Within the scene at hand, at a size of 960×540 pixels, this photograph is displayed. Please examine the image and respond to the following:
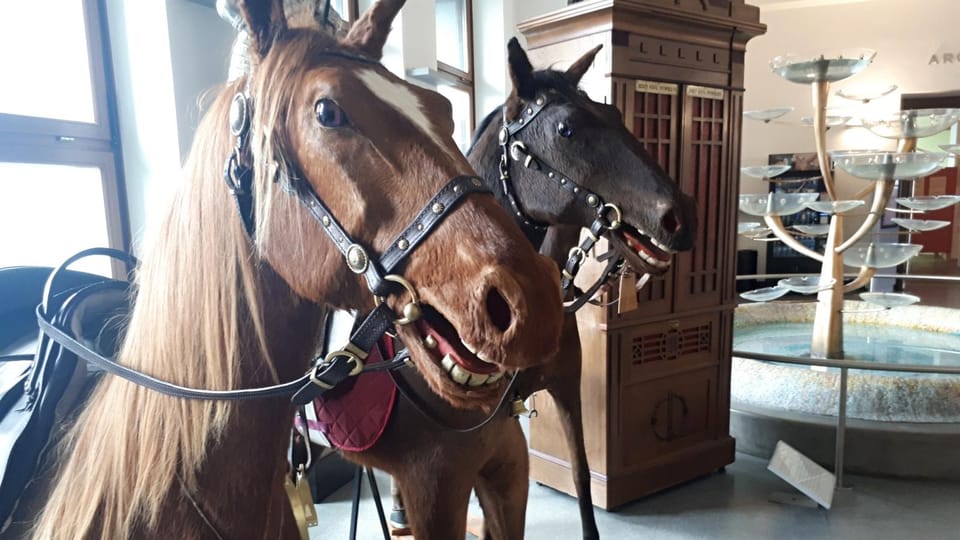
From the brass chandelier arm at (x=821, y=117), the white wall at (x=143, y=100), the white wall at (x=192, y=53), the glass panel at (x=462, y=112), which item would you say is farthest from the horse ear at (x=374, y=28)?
the glass panel at (x=462, y=112)

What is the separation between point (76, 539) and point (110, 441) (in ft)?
0.41

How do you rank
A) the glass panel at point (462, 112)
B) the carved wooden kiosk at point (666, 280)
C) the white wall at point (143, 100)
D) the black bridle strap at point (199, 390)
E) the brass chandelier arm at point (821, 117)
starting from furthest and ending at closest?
the glass panel at point (462, 112), the brass chandelier arm at point (821, 117), the carved wooden kiosk at point (666, 280), the white wall at point (143, 100), the black bridle strap at point (199, 390)

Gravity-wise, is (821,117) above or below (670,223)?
above

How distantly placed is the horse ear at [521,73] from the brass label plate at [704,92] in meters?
1.17

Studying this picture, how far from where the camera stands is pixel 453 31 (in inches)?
213

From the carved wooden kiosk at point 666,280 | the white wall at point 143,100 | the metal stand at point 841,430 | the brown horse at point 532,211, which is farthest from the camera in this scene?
the metal stand at point 841,430

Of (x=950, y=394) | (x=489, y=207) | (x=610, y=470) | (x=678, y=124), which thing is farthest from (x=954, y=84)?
(x=489, y=207)

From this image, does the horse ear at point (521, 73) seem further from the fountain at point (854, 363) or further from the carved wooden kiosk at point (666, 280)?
the fountain at point (854, 363)

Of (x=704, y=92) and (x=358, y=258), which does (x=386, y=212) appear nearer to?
(x=358, y=258)

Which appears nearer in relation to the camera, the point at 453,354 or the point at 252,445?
the point at 453,354

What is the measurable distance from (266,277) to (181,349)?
140 mm

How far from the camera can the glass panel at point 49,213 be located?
1924mm

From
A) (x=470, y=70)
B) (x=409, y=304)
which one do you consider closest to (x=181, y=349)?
(x=409, y=304)

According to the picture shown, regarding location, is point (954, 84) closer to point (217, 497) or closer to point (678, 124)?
point (678, 124)
